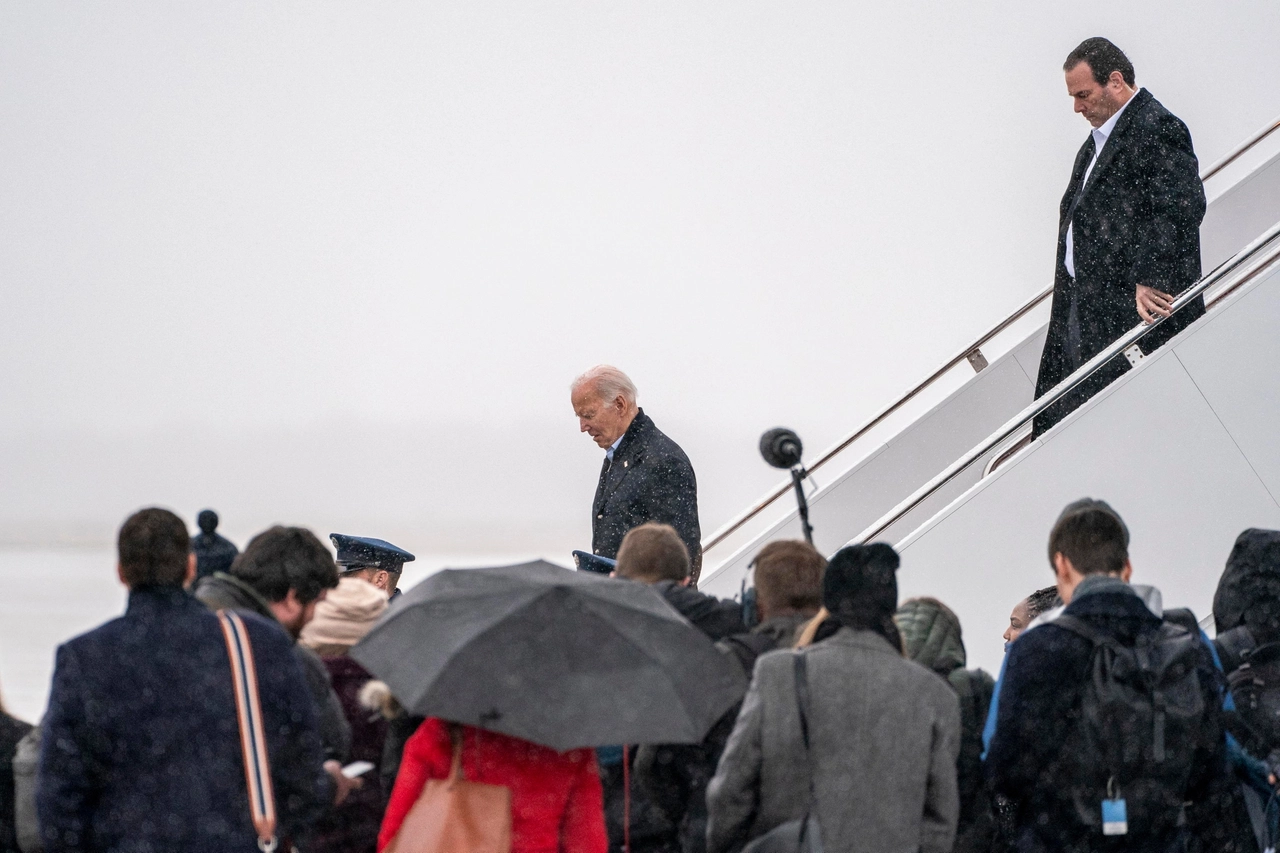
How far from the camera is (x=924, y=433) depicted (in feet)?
24.8

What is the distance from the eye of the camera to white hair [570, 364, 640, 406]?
222 inches

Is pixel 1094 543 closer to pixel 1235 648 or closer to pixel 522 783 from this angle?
pixel 1235 648

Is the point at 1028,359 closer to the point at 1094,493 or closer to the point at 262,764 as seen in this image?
the point at 1094,493

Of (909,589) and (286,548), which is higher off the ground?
(286,548)

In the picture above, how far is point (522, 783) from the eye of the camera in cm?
325

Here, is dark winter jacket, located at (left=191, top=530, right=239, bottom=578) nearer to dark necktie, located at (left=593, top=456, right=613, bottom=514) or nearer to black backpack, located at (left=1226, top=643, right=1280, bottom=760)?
dark necktie, located at (left=593, top=456, right=613, bottom=514)

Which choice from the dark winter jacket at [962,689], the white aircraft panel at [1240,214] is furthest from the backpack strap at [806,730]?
the white aircraft panel at [1240,214]

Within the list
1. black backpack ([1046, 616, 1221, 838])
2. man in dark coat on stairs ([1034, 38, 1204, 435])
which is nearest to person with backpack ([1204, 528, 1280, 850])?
black backpack ([1046, 616, 1221, 838])

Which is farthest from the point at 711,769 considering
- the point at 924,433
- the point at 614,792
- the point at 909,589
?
the point at 924,433

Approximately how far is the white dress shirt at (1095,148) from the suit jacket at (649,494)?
1915 millimetres

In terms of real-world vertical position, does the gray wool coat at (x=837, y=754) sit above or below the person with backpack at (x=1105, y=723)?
above

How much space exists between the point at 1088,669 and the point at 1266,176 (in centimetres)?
546

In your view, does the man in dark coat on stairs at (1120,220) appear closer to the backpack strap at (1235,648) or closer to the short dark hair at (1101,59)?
the short dark hair at (1101,59)

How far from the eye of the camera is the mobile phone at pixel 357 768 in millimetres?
3488
